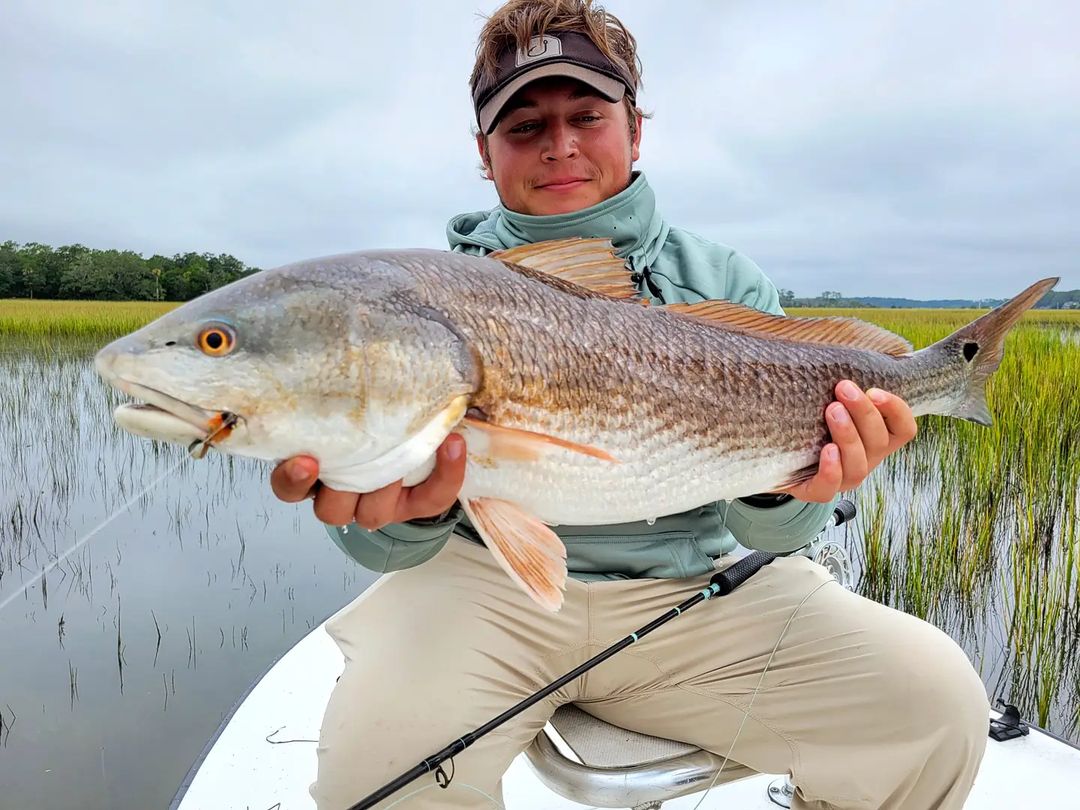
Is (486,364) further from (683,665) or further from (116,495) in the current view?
(116,495)

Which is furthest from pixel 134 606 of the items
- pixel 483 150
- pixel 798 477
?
pixel 798 477

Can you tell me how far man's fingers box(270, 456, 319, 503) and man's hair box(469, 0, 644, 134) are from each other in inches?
69.6

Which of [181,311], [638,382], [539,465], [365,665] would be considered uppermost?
[181,311]

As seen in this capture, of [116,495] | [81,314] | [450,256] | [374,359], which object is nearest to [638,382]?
[450,256]

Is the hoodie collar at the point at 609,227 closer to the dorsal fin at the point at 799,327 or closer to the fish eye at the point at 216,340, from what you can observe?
the dorsal fin at the point at 799,327

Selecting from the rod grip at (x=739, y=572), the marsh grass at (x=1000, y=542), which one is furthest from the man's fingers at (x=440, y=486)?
the marsh grass at (x=1000, y=542)

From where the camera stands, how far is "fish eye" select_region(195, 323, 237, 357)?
161 centimetres

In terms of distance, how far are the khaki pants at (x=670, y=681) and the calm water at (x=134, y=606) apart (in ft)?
9.48

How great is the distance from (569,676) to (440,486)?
2.55 ft

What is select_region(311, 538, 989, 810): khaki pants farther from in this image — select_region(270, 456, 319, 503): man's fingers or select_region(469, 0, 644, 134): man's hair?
select_region(469, 0, 644, 134): man's hair

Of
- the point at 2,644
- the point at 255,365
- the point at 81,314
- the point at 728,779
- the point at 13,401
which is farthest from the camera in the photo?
the point at 81,314

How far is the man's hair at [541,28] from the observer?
276 cm

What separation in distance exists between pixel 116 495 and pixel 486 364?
7.55 metres

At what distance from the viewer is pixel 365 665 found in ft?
6.77
